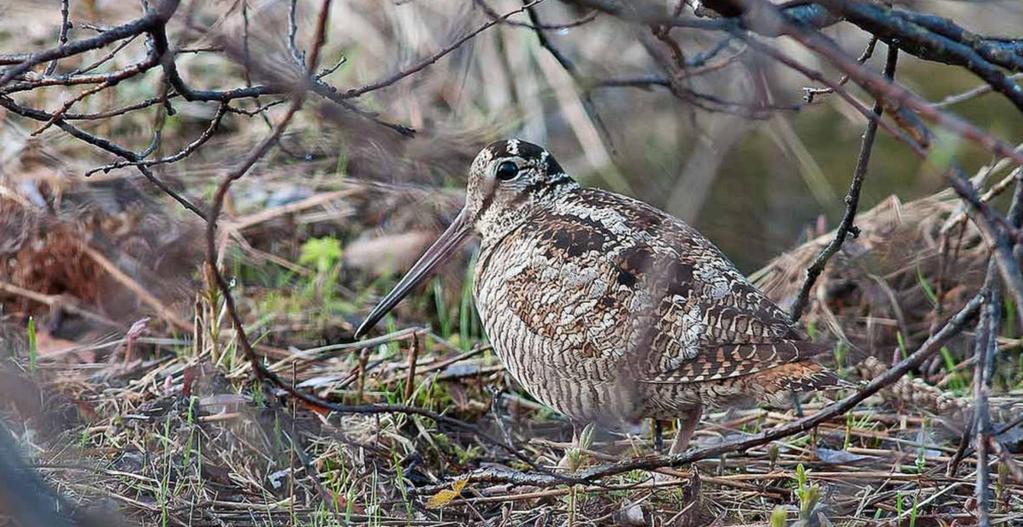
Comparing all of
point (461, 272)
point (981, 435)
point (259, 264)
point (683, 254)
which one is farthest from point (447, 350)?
point (981, 435)

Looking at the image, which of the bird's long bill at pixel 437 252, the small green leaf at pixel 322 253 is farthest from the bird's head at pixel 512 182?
the small green leaf at pixel 322 253

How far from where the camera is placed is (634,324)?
3.81m

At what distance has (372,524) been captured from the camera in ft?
12.2

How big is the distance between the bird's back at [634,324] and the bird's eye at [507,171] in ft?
1.43

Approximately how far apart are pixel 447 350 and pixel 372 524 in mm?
1696

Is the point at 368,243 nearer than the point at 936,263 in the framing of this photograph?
No

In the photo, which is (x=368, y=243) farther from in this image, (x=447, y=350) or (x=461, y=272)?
(x=447, y=350)

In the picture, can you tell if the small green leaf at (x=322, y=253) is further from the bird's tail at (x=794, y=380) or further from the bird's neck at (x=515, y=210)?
the bird's tail at (x=794, y=380)

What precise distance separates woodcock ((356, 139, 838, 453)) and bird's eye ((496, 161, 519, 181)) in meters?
0.29

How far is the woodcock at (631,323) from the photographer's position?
12.1 feet

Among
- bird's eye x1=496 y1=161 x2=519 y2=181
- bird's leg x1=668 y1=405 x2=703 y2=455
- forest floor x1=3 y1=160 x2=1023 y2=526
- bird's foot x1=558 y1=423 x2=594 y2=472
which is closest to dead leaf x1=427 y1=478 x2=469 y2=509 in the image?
forest floor x1=3 y1=160 x2=1023 y2=526

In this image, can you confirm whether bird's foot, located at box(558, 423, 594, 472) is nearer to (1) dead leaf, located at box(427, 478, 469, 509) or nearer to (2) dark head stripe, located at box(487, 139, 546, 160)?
(1) dead leaf, located at box(427, 478, 469, 509)

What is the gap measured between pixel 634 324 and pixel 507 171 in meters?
1.08

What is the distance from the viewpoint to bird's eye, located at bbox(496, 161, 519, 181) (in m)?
4.64
